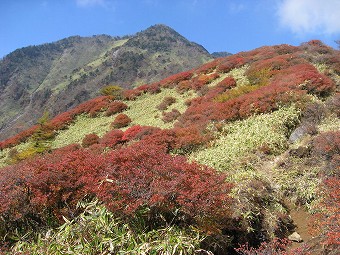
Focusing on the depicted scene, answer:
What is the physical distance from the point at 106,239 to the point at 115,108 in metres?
23.6

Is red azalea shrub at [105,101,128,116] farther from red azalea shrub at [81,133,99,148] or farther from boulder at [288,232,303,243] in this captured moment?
boulder at [288,232,303,243]

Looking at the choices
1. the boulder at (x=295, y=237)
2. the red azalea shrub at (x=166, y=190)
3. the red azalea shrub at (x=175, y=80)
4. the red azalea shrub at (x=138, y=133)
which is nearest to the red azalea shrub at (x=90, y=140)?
the red azalea shrub at (x=138, y=133)

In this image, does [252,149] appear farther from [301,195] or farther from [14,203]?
[14,203]

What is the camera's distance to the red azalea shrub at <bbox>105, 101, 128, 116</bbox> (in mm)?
31014

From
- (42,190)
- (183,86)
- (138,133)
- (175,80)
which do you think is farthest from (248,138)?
(175,80)

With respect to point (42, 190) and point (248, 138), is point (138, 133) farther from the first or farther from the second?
point (42, 190)

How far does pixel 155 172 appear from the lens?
966 centimetres

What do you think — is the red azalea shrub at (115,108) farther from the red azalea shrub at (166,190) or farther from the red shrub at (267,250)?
the red shrub at (267,250)

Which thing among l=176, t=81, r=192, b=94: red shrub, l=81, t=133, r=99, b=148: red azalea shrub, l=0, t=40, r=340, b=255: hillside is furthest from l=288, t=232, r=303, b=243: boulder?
l=176, t=81, r=192, b=94: red shrub

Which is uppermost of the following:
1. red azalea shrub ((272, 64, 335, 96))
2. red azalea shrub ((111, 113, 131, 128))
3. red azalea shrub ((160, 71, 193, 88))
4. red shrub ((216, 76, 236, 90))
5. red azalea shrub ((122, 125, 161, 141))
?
red azalea shrub ((160, 71, 193, 88))

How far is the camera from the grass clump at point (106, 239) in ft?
26.7

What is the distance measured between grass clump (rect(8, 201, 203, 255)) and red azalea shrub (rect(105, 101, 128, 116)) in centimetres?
2220

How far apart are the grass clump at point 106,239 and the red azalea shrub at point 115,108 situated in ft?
72.8

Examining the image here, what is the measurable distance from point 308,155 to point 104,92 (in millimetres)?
28676
